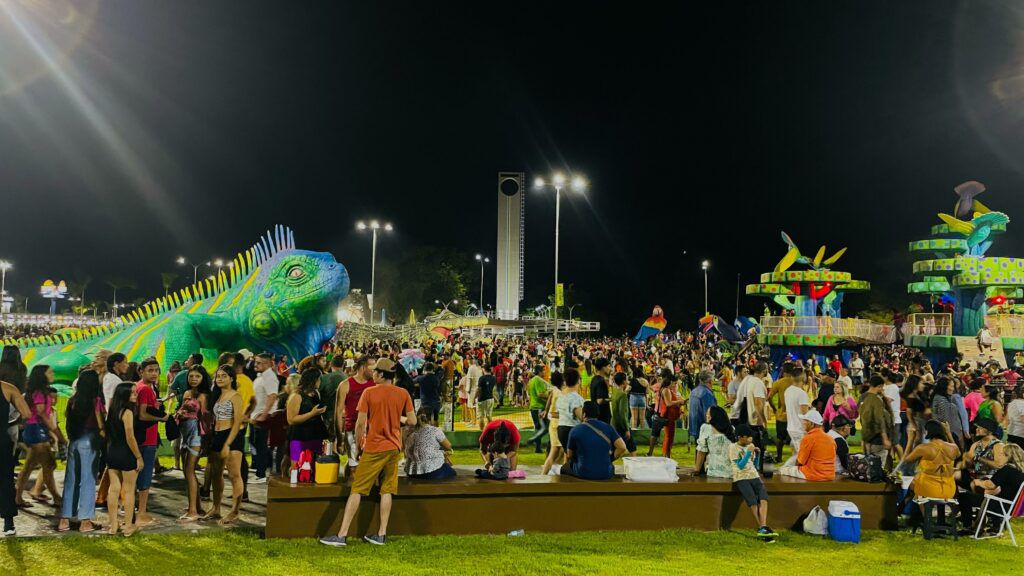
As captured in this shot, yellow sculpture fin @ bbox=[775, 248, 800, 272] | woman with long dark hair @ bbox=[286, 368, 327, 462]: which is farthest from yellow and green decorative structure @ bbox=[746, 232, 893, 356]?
woman with long dark hair @ bbox=[286, 368, 327, 462]

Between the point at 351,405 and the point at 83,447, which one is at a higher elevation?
the point at 351,405

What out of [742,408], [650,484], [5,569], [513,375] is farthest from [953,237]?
[5,569]

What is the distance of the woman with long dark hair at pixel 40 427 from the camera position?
718 centimetres

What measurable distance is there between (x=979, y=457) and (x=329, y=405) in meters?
7.51

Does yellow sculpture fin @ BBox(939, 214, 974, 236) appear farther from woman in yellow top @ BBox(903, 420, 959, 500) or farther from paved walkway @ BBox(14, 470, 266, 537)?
paved walkway @ BBox(14, 470, 266, 537)

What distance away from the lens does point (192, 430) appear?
24.4 feet

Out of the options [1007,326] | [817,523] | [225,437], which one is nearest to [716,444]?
[817,523]

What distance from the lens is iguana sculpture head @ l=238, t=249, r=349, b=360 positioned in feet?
50.6

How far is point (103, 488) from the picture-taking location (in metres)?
7.77

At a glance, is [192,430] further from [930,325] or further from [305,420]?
[930,325]

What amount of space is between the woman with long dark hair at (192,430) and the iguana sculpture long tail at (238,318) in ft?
26.6

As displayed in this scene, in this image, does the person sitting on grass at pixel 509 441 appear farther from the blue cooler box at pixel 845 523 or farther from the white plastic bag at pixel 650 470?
the blue cooler box at pixel 845 523

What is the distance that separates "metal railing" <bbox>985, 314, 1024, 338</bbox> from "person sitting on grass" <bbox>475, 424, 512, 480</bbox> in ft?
90.6

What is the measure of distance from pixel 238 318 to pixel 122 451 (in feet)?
30.2
